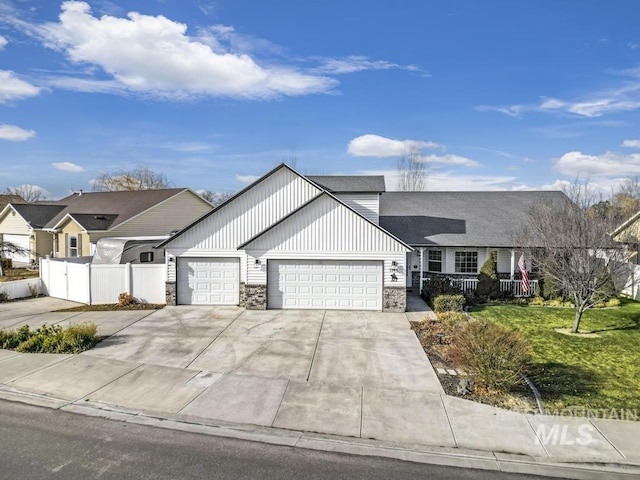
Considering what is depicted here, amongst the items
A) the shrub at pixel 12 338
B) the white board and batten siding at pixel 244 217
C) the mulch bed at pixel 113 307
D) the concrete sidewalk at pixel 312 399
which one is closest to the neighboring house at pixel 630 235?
the concrete sidewalk at pixel 312 399

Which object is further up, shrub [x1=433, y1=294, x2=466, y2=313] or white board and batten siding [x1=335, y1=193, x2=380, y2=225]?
white board and batten siding [x1=335, y1=193, x2=380, y2=225]

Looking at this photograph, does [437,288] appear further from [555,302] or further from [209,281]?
[209,281]

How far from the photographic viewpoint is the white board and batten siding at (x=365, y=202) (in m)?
21.2

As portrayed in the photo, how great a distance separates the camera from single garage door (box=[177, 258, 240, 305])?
1847 cm

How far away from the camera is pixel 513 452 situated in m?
6.98

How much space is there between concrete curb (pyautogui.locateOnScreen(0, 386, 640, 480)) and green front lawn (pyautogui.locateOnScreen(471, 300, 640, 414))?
2.10m

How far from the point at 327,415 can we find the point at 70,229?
91.7 feet

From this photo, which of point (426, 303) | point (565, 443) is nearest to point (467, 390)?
point (565, 443)

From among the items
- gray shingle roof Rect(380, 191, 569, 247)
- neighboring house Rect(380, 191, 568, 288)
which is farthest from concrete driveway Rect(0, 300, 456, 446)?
gray shingle roof Rect(380, 191, 569, 247)

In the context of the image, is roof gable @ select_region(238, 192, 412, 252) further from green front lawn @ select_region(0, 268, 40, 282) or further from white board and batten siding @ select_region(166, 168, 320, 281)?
green front lawn @ select_region(0, 268, 40, 282)

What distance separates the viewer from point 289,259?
58.1ft

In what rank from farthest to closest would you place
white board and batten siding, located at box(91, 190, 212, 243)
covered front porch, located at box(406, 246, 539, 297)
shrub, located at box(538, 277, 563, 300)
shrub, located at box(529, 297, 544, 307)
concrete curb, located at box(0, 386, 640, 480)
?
white board and batten siding, located at box(91, 190, 212, 243) → covered front porch, located at box(406, 246, 539, 297) → shrub, located at box(538, 277, 563, 300) → shrub, located at box(529, 297, 544, 307) → concrete curb, located at box(0, 386, 640, 480)

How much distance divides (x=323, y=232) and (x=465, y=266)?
923 cm

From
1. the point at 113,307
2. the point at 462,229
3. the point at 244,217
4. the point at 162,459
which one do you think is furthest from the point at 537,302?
the point at 113,307
